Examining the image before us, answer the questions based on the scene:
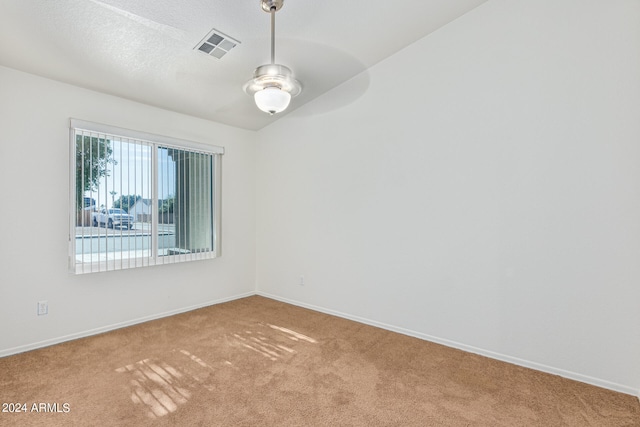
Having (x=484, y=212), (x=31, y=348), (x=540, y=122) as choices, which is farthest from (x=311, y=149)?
(x=31, y=348)

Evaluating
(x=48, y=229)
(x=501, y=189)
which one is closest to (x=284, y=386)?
(x=501, y=189)

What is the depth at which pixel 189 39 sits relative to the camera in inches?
99.6

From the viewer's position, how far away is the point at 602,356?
2168mm

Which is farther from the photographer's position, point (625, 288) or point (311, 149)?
point (311, 149)

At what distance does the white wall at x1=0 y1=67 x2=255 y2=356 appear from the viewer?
264 cm

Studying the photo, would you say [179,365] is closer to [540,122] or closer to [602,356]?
[602,356]

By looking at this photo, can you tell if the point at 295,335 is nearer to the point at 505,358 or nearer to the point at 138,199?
the point at 505,358

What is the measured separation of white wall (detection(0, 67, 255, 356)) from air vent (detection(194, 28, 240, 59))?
1306mm

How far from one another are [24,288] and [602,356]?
15.3ft

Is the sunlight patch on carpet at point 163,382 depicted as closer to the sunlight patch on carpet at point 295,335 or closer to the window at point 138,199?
the sunlight patch on carpet at point 295,335

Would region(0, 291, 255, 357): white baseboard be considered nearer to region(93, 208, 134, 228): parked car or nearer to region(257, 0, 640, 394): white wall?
region(93, 208, 134, 228): parked car

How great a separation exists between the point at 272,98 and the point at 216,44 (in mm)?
938

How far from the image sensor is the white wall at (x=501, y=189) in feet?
7.00

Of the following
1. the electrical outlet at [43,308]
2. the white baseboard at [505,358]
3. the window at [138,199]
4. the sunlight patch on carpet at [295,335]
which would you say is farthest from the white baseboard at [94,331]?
the white baseboard at [505,358]
